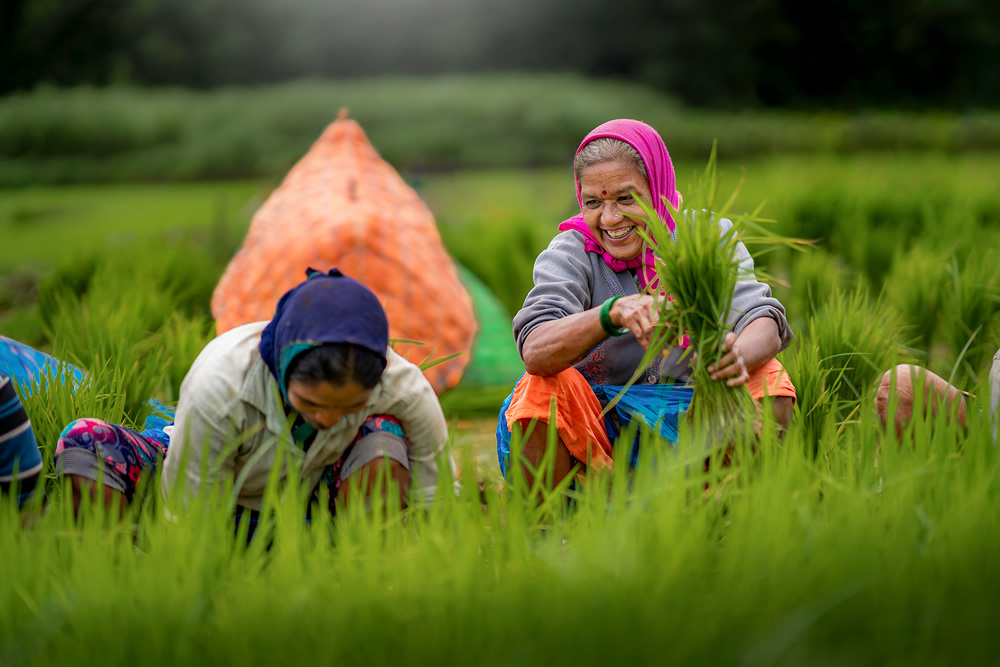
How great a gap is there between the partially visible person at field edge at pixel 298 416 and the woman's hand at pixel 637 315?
0.38 m

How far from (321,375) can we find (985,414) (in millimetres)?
1073

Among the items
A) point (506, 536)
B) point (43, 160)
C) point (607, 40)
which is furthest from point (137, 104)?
point (506, 536)

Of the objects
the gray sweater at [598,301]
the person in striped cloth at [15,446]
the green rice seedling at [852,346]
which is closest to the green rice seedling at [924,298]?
the green rice seedling at [852,346]

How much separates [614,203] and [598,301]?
8.0 inches

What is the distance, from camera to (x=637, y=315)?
1516 mm

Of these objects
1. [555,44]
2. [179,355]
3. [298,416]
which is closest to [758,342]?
[298,416]

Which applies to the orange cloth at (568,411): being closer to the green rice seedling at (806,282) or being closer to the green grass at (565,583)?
the green grass at (565,583)

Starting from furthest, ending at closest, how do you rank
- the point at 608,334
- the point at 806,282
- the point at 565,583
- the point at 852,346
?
the point at 806,282
the point at 852,346
the point at 608,334
the point at 565,583

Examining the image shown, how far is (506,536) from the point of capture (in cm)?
126

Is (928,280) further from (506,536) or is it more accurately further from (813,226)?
(506,536)

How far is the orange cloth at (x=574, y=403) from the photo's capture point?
5.53 ft

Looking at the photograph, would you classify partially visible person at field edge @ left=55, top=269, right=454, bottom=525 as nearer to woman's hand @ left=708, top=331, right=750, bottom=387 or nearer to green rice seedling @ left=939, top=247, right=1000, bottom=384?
woman's hand @ left=708, top=331, right=750, bottom=387

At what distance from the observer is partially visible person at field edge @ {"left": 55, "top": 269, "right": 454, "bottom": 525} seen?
1.38 meters

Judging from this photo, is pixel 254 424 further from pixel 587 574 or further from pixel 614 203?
pixel 614 203
